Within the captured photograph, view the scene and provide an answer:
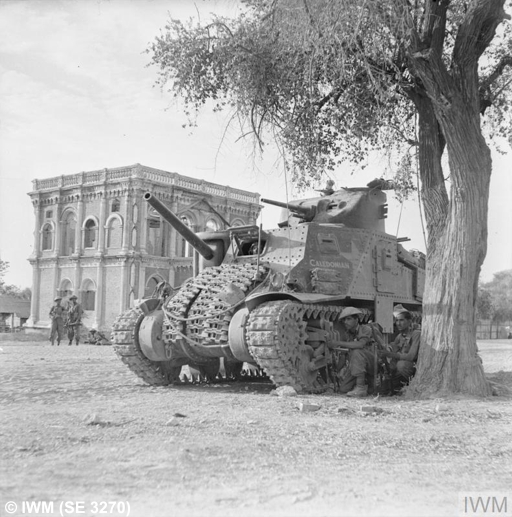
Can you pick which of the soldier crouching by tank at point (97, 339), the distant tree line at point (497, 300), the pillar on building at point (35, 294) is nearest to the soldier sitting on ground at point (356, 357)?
the soldier crouching by tank at point (97, 339)

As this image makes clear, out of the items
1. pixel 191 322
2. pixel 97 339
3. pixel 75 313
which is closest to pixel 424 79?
pixel 191 322

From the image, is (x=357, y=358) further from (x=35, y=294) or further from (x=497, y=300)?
(x=497, y=300)

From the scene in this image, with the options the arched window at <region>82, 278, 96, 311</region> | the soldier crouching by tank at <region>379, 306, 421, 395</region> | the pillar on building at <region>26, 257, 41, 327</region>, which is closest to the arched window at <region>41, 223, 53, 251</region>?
the pillar on building at <region>26, 257, 41, 327</region>

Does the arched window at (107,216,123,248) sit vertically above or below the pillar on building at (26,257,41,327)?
above

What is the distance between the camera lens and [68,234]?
42906mm

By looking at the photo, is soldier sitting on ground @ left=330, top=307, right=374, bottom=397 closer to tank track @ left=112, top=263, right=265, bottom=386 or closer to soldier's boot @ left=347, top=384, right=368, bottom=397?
soldier's boot @ left=347, top=384, right=368, bottom=397

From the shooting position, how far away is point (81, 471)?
186 inches

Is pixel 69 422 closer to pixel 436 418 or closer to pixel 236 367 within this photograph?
pixel 436 418

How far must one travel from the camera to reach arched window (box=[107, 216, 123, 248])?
3954cm

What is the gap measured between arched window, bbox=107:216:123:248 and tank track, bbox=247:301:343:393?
31.0m

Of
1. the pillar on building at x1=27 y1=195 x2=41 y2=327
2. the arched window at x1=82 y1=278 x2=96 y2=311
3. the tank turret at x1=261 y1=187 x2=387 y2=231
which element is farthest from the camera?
the pillar on building at x1=27 y1=195 x2=41 y2=327

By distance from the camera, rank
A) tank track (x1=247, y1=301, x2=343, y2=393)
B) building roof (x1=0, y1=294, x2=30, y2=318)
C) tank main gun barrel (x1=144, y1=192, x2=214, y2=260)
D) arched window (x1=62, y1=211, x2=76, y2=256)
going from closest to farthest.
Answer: tank track (x1=247, y1=301, x2=343, y2=393) < tank main gun barrel (x1=144, y1=192, x2=214, y2=260) < arched window (x1=62, y1=211, x2=76, y2=256) < building roof (x1=0, y1=294, x2=30, y2=318)

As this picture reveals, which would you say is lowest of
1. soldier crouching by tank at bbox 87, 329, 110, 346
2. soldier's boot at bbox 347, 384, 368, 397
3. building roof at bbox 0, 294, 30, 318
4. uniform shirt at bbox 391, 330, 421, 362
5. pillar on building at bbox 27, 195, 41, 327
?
soldier's boot at bbox 347, 384, 368, 397

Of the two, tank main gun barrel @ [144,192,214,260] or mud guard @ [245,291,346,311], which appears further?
tank main gun barrel @ [144,192,214,260]
